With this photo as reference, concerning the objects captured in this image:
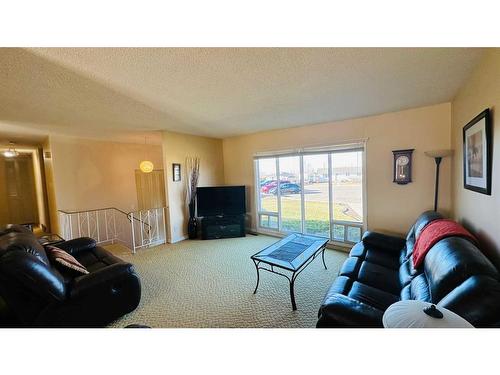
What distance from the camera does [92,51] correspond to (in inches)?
56.9

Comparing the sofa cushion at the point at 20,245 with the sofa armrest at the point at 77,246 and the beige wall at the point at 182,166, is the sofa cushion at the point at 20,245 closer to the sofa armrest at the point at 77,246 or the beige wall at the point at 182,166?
the sofa armrest at the point at 77,246

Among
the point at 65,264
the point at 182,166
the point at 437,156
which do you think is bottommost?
the point at 65,264

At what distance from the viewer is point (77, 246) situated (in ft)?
8.91

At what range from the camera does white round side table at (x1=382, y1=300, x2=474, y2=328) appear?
2.84ft

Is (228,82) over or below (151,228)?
over

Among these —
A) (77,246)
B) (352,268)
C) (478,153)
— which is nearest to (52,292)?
(77,246)

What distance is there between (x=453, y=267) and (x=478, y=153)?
3.90 feet

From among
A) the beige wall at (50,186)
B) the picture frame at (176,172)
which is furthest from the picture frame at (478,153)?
the beige wall at (50,186)

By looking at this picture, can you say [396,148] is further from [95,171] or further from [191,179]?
[95,171]

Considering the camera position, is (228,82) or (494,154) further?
(228,82)

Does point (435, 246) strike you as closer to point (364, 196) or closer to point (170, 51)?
point (364, 196)

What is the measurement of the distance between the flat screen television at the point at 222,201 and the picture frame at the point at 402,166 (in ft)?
9.39

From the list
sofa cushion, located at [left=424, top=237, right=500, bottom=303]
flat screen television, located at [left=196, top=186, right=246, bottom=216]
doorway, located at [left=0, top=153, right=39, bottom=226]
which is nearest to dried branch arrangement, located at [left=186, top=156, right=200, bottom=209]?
flat screen television, located at [left=196, top=186, right=246, bottom=216]

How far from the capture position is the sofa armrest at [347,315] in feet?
3.91
